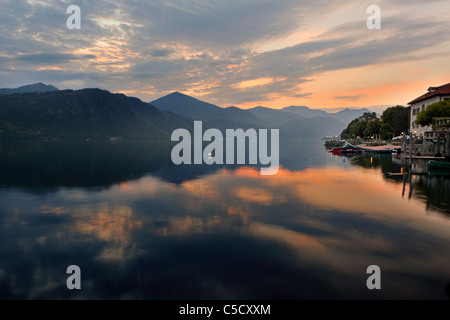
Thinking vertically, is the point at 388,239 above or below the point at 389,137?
below

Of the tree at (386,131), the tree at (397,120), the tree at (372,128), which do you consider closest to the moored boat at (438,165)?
the tree at (397,120)

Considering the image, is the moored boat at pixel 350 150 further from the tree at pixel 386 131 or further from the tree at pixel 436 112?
the tree at pixel 386 131

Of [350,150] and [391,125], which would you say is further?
[391,125]

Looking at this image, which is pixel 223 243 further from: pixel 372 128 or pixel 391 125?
pixel 372 128

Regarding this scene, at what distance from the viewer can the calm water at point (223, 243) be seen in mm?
12555

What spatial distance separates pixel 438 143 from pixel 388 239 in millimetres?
59490

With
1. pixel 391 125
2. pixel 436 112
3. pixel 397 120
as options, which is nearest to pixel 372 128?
pixel 391 125

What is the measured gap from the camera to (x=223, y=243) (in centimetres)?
1773

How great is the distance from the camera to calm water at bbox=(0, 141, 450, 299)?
12555 mm

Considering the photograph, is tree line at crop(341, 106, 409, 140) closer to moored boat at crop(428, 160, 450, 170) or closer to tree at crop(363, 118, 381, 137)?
tree at crop(363, 118, 381, 137)

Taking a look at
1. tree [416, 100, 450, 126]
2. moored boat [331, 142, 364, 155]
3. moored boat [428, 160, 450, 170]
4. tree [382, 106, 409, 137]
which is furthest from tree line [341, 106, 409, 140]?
moored boat [428, 160, 450, 170]

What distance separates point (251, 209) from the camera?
86.2 feet
